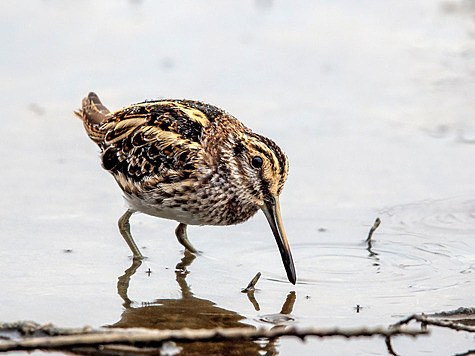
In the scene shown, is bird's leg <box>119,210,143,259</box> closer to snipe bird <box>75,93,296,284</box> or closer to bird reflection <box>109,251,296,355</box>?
snipe bird <box>75,93,296,284</box>

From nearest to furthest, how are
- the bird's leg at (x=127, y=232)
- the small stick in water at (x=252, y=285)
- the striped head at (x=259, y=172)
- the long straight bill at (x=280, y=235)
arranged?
the small stick in water at (x=252, y=285) → the long straight bill at (x=280, y=235) → the striped head at (x=259, y=172) → the bird's leg at (x=127, y=232)

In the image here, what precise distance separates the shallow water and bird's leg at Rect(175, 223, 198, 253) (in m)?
0.11

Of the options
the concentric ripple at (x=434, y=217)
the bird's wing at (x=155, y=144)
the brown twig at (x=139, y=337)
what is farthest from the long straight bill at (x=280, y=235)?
the brown twig at (x=139, y=337)

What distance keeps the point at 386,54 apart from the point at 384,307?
619 centimetres

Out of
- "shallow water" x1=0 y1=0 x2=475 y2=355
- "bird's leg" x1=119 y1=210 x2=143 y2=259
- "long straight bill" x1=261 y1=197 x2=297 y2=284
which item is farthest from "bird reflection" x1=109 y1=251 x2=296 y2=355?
"bird's leg" x1=119 y1=210 x2=143 y2=259

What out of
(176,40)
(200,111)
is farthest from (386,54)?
(200,111)

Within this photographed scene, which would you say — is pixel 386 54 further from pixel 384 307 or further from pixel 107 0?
pixel 384 307

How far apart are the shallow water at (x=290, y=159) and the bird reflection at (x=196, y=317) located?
0.02 meters

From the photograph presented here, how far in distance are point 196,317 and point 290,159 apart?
3.24 metres

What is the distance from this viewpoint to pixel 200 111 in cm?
740

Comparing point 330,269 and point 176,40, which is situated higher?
point 176,40

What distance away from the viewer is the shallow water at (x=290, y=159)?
633cm

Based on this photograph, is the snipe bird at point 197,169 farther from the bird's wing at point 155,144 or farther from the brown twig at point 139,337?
the brown twig at point 139,337

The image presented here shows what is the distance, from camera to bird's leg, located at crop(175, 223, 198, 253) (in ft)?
24.1
